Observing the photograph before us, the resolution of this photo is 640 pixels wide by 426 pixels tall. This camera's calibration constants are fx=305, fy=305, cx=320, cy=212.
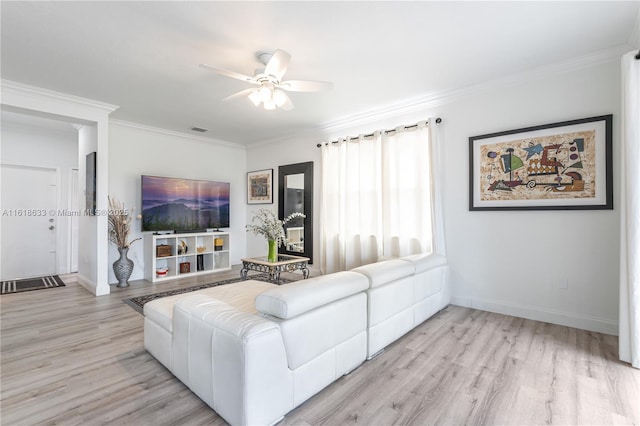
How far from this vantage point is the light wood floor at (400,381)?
1.69m

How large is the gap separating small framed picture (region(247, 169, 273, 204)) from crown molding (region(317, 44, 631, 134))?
5.14 feet

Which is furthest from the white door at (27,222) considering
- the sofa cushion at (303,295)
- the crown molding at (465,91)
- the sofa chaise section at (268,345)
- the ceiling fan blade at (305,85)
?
the sofa cushion at (303,295)

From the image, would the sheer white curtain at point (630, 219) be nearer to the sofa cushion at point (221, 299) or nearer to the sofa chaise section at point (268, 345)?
the sofa chaise section at point (268, 345)

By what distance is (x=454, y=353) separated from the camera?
2.43 metres

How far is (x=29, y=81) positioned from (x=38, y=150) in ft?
8.69

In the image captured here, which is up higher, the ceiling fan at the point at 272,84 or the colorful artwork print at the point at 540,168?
the ceiling fan at the point at 272,84

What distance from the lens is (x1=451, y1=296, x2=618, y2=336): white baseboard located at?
278 cm

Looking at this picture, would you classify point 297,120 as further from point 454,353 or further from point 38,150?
point 38,150

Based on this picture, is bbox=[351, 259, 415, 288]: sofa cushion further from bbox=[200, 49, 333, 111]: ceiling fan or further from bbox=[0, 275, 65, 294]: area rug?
bbox=[0, 275, 65, 294]: area rug

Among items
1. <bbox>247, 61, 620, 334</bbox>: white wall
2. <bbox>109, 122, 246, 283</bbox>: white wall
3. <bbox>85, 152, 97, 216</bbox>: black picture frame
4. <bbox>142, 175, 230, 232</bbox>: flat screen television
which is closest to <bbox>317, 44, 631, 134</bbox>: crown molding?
<bbox>247, 61, 620, 334</bbox>: white wall

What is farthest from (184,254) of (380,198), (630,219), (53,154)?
(630,219)

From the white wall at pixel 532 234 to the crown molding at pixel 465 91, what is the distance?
4 centimetres

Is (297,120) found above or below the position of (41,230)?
above

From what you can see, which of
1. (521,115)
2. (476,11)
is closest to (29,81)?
(476,11)
